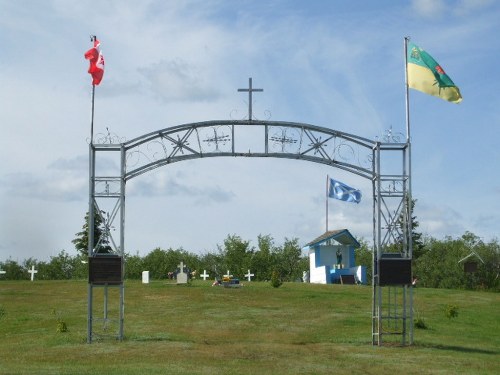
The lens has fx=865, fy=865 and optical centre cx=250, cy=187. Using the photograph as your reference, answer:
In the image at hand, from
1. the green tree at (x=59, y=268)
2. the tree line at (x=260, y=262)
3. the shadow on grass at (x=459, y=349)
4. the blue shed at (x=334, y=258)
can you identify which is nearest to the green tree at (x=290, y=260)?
the tree line at (x=260, y=262)

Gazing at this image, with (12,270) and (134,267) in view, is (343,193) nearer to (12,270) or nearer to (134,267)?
(12,270)

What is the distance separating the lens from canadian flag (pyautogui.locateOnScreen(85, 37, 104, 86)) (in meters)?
29.8

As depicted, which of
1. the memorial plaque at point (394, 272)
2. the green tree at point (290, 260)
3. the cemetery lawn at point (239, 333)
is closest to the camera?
the cemetery lawn at point (239, 333)

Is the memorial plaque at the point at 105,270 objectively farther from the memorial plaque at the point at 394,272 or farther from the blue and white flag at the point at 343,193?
the blue and white flag at the point at 343,193

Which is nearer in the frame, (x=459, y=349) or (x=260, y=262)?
(x=459, y=349)

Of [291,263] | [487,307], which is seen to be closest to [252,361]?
[487,307]

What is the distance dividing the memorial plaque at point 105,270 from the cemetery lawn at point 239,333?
6.88 ft

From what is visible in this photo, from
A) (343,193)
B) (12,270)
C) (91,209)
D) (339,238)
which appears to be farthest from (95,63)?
(12,270)

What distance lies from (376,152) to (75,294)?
24196 millimetres

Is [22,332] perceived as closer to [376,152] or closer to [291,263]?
[376,152]

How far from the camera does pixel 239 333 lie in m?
32.6

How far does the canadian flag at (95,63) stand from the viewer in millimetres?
29797

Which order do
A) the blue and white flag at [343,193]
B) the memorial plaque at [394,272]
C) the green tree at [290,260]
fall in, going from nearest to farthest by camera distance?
the memorial plaque at [394,272], the blue and white flag at [343,193], the green tree at [290,260]

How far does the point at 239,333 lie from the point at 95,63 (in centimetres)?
1128
